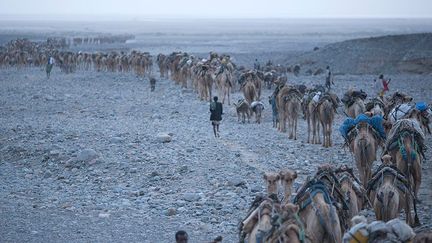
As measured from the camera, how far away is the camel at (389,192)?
780 centimetres

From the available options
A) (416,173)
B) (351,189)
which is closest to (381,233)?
(351,189)

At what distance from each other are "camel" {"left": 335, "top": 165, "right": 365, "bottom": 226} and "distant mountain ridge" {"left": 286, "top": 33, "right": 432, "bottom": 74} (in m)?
27.5

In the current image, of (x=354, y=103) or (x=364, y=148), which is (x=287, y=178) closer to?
(x=364, y=148)

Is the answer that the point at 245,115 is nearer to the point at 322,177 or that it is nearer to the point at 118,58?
the point at 322,177

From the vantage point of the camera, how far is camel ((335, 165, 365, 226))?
7.98 meters

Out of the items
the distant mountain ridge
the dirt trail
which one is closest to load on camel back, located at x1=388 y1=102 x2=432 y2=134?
the dirt trail

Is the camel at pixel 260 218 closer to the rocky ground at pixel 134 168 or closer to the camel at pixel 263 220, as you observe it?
the camel at pixel 263 220

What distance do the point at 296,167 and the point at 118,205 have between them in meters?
3.90

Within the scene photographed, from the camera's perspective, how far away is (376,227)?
579cm

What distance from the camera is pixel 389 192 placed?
783cm

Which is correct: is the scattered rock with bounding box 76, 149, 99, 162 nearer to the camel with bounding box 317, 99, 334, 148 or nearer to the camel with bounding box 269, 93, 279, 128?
the camel with bounding box 317, 99, 334, 148

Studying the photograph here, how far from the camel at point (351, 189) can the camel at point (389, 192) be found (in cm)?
19

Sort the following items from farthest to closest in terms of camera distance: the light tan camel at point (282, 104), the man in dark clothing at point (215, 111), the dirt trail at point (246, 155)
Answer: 1. the light tan camel at point (282, 104)
2. the man in dark clothing at point (215, 111)
3. the dirt trail at point (246, 155)

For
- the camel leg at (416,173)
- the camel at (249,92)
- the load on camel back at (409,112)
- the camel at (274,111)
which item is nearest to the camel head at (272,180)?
the camel leg at (416,173)
